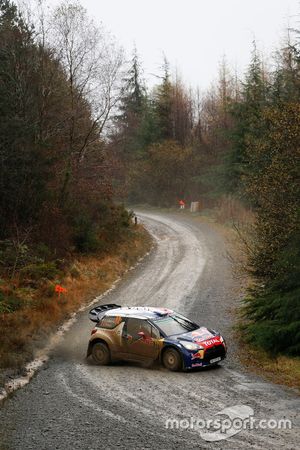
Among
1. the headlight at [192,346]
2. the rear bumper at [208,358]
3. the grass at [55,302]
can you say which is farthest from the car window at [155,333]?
the grass at [55,302]

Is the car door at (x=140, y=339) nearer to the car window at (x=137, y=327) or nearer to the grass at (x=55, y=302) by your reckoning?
the car window at (x=137, y=327)

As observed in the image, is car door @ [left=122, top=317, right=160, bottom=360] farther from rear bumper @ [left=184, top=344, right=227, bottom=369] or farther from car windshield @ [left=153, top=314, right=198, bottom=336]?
rear bumper @ [left=184, top=344, right=227, bottom=369]

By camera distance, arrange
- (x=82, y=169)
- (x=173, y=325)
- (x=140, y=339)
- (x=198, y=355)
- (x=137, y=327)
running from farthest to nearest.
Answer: (x=82, y=169), (x=173, y=325), (x=137, y=327), (x=140, y=339), (x=198, y=355)

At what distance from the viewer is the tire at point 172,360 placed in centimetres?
1491

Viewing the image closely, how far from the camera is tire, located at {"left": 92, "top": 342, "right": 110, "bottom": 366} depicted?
16.2 metres

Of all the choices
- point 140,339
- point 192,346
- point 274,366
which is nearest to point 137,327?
point 140,339

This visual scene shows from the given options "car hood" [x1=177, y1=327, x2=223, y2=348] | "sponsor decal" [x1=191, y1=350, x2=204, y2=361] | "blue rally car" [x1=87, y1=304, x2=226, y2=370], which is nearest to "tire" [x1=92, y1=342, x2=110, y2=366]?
"blue rally car" [x1=87, y1=304, x2=226, y2=370]

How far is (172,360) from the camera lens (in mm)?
15102

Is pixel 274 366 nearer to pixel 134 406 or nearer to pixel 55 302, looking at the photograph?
pixel 134 406

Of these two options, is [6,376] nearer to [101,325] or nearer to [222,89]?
[101,325]

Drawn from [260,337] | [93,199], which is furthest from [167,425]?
[93,199]

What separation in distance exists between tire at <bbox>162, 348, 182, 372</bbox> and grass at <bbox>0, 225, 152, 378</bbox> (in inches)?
180

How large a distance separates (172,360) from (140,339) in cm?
120

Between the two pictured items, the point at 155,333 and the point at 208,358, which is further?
the point at 155,333
